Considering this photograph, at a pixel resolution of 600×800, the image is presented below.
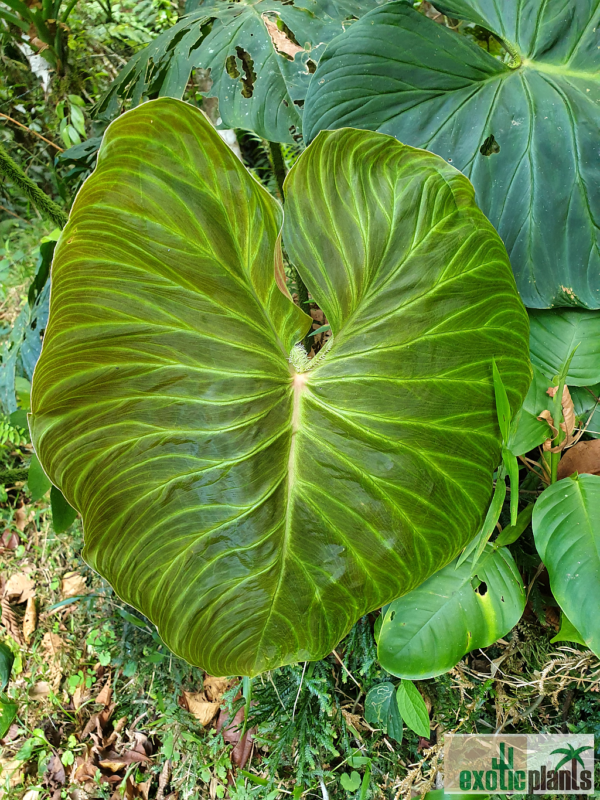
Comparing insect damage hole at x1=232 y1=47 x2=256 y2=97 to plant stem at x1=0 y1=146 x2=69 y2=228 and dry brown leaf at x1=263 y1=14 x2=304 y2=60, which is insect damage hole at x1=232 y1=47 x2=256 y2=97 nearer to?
dry brown leaf at x1=263 y1=14 x2=304 y2=60

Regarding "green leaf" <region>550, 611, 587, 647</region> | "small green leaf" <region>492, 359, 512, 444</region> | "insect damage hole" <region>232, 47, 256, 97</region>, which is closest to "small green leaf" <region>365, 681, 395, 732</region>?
"green leaf" <region>550, 611, 587, 647</region>

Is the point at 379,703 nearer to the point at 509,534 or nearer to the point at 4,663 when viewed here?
the point at 509,534

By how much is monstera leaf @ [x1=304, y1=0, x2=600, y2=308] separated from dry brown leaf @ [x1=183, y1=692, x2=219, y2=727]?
Answer: 1.30m

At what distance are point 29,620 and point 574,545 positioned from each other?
5.79ft

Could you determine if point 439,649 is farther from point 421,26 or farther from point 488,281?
point 421,26

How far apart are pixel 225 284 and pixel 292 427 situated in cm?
22

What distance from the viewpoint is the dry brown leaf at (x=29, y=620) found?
71.9 inches

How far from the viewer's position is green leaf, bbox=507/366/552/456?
3.18ft

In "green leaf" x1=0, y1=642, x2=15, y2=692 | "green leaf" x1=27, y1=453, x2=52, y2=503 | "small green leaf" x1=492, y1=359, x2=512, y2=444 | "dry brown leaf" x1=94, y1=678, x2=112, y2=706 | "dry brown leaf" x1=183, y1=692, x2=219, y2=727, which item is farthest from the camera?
"dry brown leaf" x1=94, y1=678, x2=112, y2=706

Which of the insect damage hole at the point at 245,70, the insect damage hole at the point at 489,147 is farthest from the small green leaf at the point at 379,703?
the insect damage hole at the point at 245,70

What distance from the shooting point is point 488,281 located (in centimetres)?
79

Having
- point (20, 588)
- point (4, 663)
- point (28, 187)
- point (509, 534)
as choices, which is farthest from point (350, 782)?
point (28, 187)

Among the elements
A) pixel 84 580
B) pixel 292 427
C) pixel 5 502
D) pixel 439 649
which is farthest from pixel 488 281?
pixel 5 502

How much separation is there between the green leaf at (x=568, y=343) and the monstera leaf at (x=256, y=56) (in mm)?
639
